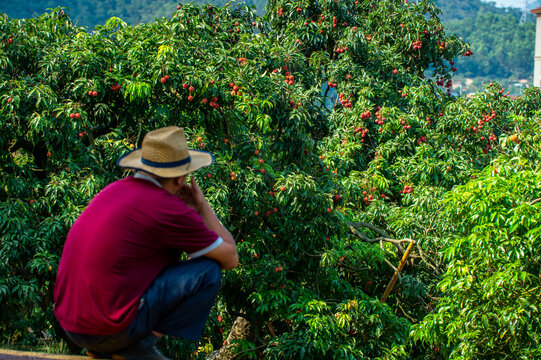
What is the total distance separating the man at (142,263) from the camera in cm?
244

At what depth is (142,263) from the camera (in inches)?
99.3

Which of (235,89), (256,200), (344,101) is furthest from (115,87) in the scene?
(344,101)

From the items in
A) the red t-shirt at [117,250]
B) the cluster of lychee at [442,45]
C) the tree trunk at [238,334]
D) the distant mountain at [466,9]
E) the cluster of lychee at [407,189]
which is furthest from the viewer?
the distant mountain at [466,9]

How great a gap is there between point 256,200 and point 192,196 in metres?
3.39

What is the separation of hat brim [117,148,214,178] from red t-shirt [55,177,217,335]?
0.33ft

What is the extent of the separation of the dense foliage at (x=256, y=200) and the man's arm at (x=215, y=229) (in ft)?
9.32

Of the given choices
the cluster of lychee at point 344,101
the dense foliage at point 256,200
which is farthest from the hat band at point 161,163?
the cluster of lychee at point 344,101

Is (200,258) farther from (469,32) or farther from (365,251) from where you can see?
(469,32)

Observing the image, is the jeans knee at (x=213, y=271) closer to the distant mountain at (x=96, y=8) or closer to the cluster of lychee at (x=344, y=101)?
the cluster of lychee at (x=344, y=101)

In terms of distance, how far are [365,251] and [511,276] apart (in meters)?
2.86

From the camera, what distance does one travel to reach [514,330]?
5195 millimetres

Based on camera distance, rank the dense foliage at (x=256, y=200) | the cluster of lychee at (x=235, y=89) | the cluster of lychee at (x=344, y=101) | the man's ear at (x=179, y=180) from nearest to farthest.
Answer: the man's ear at (x=179, y=180), the dense foliage at (x=256, y=200), the cluster of lychee at (x=235, y=89), the cluster of lychee at (x=344, y=101)

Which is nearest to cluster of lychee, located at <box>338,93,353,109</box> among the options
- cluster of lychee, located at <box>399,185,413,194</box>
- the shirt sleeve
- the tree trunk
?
cluster of lychee, located at <box>399,185,413,194</box>

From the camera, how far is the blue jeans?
2568 mm
